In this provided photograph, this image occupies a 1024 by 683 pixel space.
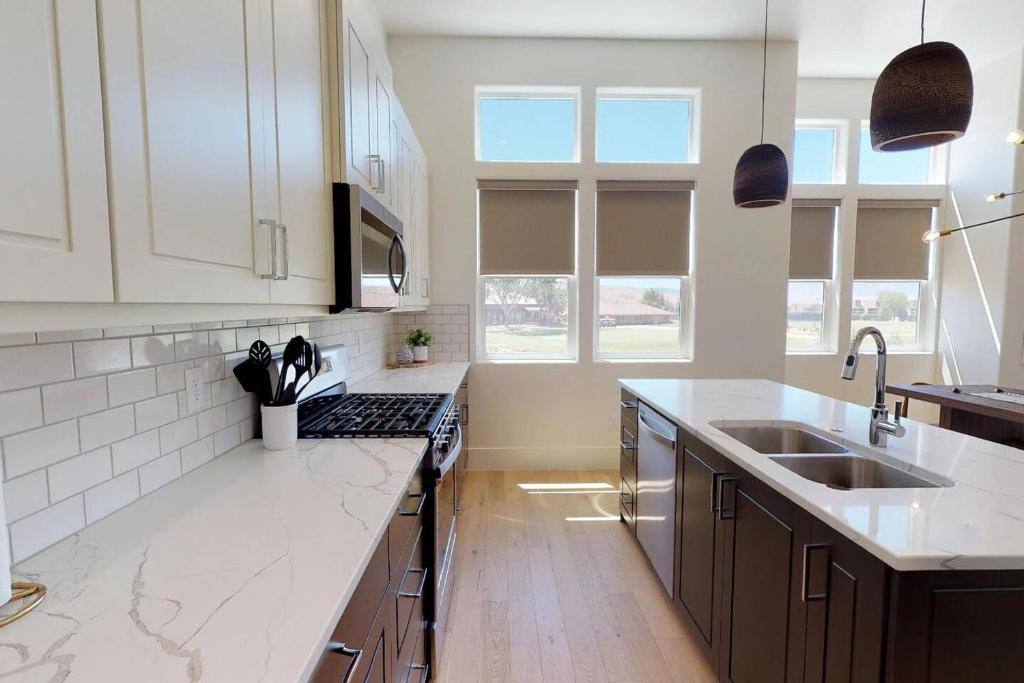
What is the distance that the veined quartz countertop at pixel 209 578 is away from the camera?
0.62 metres

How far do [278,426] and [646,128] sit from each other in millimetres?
3646

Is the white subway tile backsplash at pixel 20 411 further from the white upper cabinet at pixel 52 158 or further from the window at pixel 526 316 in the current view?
the window at pixel 526 316

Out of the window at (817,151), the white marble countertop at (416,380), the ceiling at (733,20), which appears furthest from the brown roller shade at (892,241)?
the white marble countertop at (416,380)

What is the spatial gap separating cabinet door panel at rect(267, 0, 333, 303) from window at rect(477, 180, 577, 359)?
7.80ft

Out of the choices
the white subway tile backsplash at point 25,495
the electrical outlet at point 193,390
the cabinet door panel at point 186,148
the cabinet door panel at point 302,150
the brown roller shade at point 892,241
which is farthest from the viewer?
the brown roller shade at point 892,241

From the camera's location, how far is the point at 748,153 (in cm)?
246

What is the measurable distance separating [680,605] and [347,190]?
2.06 meters

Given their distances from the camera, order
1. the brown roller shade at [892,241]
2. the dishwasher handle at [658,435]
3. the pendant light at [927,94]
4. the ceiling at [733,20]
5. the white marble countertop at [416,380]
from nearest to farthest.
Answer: the pendant light at [927,94], the dishwasher handle at [658,435], the white marble countertop at [416,380], the ceiling at [733,20], the brown roller shade at [892,241]

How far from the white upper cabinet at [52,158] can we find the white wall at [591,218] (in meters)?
3.17

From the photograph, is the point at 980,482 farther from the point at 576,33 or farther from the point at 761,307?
the point at 576,33

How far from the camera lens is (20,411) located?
2.80 feet

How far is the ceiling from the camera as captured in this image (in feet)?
10.7

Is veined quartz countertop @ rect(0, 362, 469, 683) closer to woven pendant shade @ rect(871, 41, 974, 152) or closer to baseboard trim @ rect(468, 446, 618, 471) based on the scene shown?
woven pendant shade @ rect(871, 41, 974, 152)

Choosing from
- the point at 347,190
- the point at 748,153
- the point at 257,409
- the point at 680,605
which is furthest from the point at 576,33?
the point at 680,605
